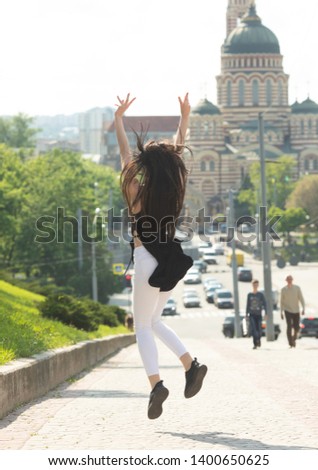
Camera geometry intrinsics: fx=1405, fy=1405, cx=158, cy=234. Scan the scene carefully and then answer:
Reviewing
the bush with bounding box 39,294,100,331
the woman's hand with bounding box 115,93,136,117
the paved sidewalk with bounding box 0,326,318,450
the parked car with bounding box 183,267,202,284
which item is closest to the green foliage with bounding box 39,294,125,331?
the bush with bounding box 39,294,100,331

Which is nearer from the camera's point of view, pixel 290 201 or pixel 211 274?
pixel 211 274

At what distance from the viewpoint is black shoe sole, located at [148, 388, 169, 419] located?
29.6 ft

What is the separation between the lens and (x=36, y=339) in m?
13.7

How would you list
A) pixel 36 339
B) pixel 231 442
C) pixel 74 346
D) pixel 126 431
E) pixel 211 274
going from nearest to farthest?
1. pixel 231 442
2. pixel 126 431
3. pixel 36 339
4. pixel 74 346
5. pixel 211 274

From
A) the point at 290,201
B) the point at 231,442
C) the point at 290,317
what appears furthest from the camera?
the point at 290,201

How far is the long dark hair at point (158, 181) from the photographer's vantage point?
9.14m

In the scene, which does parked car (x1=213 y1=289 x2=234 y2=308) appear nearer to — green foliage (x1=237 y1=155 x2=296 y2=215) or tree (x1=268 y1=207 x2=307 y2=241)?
tree (x1=268 y1=207 x2=307 y2=241)

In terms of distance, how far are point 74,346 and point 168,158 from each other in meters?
7.71

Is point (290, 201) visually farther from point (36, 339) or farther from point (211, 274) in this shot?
point (36, 339)

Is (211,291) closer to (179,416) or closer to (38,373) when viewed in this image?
(38,373)

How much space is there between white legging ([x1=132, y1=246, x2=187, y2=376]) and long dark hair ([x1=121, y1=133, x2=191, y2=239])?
0.83 ft

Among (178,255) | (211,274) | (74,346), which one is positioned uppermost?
(178,255)

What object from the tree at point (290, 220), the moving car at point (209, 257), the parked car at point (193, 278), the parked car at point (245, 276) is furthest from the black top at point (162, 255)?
the moving car at point (209, 257)

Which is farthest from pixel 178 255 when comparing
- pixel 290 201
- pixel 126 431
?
pixel 290 201
